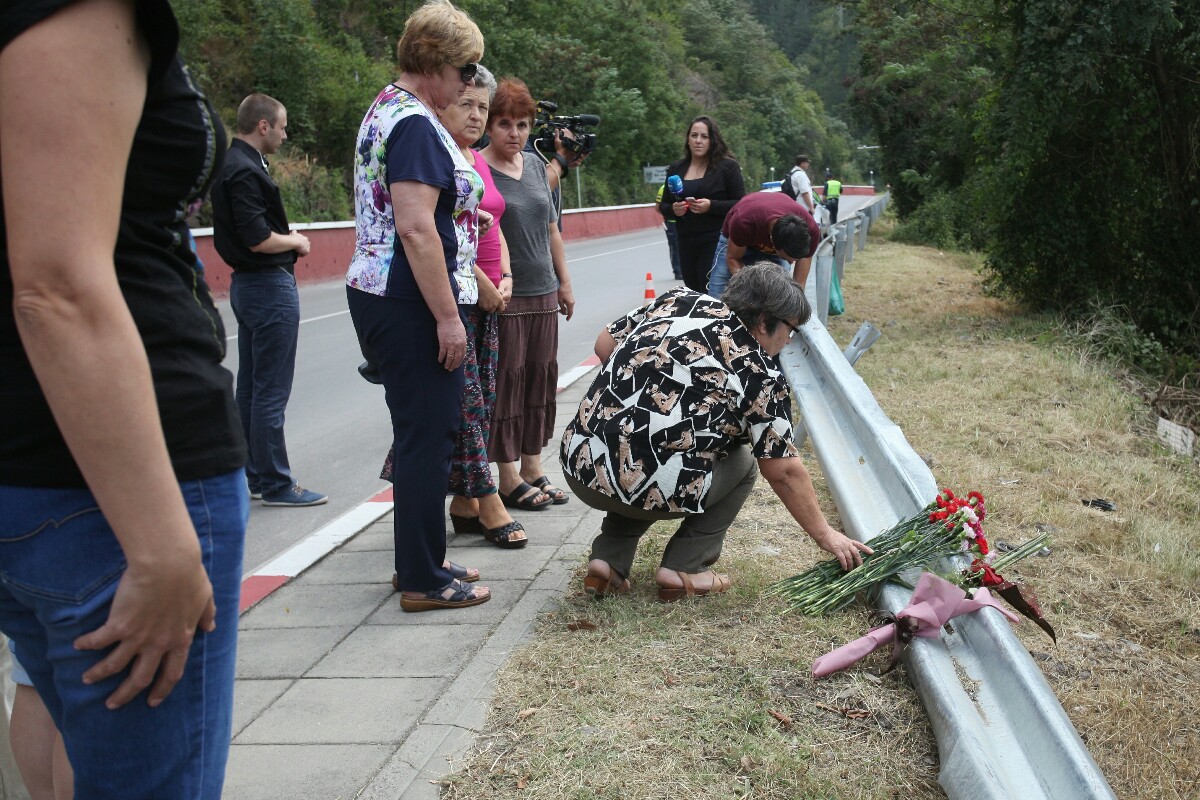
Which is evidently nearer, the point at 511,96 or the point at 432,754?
the point at 432,754

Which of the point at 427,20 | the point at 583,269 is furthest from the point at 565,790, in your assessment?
the point at 583,269

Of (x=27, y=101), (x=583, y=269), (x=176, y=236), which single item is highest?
(x=27, y=101)

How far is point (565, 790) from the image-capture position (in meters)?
2.88

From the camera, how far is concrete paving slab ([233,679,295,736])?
11.4ft

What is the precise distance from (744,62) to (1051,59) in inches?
3501

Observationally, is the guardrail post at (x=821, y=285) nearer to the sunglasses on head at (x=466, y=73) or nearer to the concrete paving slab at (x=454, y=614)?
the concrete paving slab at (x=454, y=614)

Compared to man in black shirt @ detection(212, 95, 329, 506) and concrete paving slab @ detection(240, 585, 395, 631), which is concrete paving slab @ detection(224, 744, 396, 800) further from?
man in black shirt @ detection(212, 95, 329, 506)

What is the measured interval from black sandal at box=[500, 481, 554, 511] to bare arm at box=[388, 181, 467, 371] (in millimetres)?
1806

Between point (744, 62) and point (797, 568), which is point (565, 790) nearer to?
point (797, 568)

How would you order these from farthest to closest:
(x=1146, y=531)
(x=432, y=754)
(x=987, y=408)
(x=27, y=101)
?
(x=987, y=408) < (x=1146, y=531) < (x=432, y=754) < (x=27, y=101)

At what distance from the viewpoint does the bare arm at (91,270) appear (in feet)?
4.29

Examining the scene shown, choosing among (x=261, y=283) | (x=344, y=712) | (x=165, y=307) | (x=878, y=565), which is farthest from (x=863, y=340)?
(x=165, y=307)

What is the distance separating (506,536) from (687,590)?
108 cm

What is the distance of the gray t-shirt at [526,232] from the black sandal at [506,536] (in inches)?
45.9
